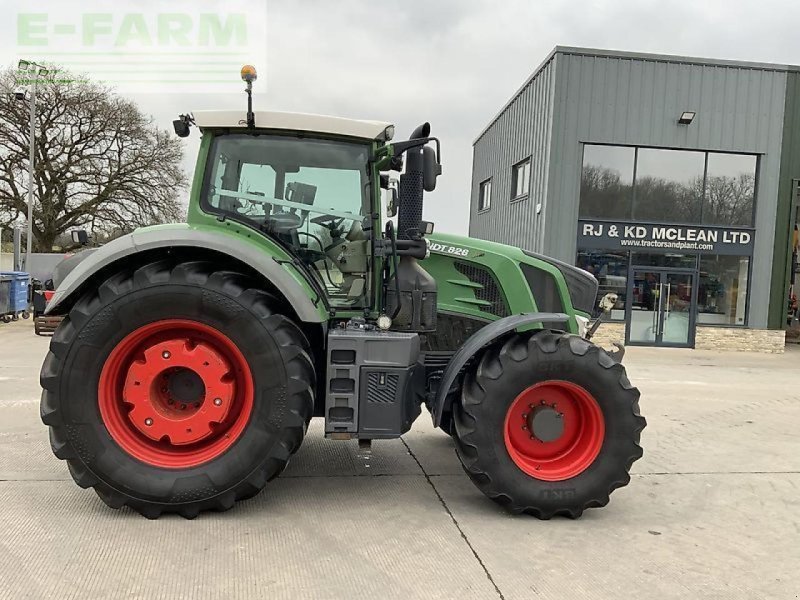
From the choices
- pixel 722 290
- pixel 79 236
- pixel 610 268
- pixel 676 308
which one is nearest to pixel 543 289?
pixel 79 236

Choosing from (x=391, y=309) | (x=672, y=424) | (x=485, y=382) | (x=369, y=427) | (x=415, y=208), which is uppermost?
(x=415, y=208)

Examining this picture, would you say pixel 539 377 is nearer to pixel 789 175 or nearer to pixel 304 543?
pixel 304 543

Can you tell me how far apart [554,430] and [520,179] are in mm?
15230

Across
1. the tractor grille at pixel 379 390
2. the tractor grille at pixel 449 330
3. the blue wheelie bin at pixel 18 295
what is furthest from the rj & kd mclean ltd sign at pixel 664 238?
the blue wheelie bin at pixel 18 295

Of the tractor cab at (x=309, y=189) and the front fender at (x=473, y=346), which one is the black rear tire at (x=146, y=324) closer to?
the tractor cab at (x=309, y=189)

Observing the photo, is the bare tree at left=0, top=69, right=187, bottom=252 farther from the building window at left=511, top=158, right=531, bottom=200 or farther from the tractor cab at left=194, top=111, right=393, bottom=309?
the tractor cab at left=194, top=111, right=393, bottom=309

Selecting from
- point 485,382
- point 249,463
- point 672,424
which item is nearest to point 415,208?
point 485,382

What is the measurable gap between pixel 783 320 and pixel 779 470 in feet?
42.7

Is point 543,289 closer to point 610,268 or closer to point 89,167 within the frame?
point 610,268

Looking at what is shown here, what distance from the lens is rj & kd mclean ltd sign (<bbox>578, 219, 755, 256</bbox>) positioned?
15852mm

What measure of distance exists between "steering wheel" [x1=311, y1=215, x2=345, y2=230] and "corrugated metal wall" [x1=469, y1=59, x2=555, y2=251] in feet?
40.0

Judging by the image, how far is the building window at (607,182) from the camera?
51.9 ft

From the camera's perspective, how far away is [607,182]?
52.2 feet

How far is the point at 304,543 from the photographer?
140 inches
